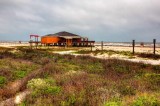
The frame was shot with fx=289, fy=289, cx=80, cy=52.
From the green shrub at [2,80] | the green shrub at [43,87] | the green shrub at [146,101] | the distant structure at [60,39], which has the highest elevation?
the distant structure at [60,39]

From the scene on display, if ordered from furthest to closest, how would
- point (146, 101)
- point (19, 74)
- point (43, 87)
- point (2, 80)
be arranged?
point (19, 74) → point (2, 80) → point (43, 87) → point (146, 101)

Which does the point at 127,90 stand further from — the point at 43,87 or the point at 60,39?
the point at 60,39

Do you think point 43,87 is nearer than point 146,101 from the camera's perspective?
No

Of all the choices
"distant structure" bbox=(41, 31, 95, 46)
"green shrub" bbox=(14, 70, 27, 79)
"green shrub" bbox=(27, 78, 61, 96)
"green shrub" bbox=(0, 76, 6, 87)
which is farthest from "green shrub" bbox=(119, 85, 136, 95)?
"distant structure" bbox=(41, 31, 95, 46)

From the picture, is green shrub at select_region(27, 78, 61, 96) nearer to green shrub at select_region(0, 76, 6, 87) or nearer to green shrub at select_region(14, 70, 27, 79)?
green shrub at select_region(0, 76, 6, 87)

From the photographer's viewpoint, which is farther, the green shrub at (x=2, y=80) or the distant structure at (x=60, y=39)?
the distant structure at (x=60, y=39)

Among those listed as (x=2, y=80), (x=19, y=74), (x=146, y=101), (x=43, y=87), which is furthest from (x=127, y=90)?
(x=19, y=74)

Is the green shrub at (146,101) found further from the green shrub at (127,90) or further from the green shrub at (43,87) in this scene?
the green shrub at (43,87)

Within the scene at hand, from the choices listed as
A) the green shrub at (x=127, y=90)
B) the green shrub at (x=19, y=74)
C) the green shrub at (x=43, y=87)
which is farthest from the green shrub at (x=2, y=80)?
the green shrub at (x=127, y=90)

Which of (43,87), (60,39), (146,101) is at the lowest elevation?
(43,87)

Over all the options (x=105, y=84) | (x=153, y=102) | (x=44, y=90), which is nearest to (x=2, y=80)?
(x=44, y=90)

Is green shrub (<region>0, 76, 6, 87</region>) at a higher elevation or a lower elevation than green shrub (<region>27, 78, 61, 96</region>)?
lower

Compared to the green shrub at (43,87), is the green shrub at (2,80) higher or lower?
lower

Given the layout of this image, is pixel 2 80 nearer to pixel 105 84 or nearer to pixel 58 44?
pixel 105 84
